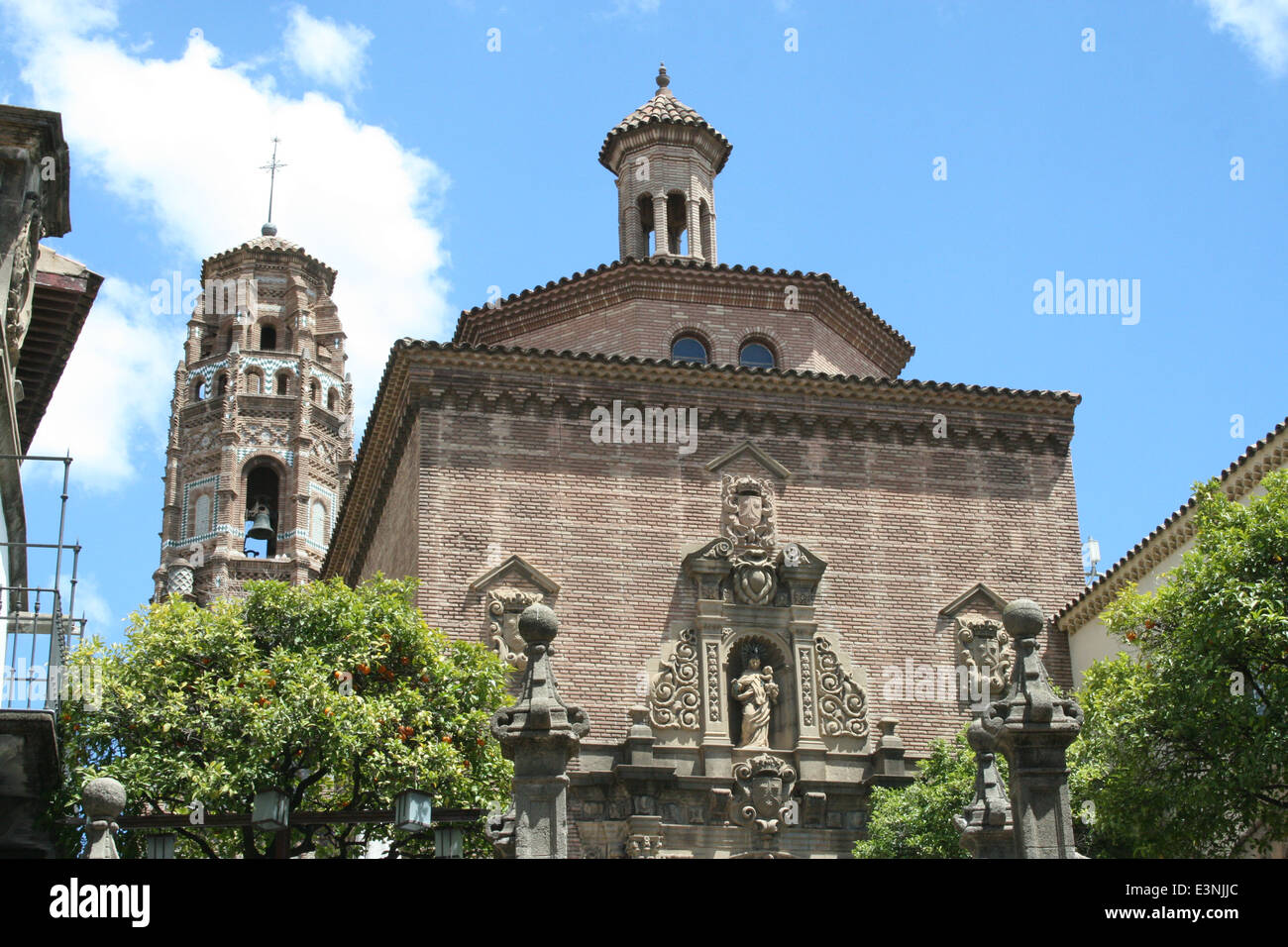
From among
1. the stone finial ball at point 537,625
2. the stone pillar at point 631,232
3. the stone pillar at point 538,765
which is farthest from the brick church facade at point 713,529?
the stone pillar at point 538,765

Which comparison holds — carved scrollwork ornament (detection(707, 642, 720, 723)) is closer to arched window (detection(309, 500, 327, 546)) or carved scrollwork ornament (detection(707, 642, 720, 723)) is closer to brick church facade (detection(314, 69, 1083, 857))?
brick church facade (detection(314, 69, 1083, 857))

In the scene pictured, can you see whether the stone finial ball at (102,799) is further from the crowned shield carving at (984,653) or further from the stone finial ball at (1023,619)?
the crowned shield carving at (984,653)

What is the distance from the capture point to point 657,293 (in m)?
26.4

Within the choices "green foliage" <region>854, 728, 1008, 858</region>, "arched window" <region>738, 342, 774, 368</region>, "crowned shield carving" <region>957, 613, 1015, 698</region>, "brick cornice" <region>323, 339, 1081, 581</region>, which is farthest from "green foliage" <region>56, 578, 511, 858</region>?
"arched window" <region>738, 342, 774, 368</region>

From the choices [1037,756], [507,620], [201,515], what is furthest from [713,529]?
[201,515]

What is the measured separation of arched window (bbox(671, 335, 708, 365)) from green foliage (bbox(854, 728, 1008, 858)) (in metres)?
8.29

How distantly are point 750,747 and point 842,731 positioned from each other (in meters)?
1.45

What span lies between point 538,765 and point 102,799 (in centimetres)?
294

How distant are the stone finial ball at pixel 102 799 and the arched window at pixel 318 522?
43272mm

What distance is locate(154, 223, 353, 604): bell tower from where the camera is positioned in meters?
52.7

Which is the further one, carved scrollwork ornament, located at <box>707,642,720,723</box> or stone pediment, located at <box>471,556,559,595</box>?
stone pediment, located at <box>471,556,559,595</box>

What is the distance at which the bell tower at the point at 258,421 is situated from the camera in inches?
2073

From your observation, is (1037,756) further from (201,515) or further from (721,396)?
(201,515)
